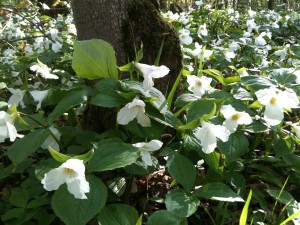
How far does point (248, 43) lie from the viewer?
321 cm

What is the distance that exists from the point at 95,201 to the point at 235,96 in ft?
2.84

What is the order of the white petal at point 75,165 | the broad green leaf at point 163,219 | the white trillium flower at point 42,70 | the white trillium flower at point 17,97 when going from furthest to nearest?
the white trillium flower at point 42,70 → the white trillium flower at point 17,97 → the broad green leaf at point 163,219 → the white petal at point 75,165

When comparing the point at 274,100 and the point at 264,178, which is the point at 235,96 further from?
the point at 264,178

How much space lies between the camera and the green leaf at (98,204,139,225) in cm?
113

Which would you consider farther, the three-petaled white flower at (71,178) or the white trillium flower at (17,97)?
the white trillium flower at (17,97)

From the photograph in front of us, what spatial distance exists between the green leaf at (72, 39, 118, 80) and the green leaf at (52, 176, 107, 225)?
0.47 meters

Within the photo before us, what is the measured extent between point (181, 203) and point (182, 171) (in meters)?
0.15

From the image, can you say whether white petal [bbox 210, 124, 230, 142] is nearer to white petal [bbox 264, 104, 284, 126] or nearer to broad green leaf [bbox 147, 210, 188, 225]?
white petal [bbox 264, 104, 284, 126]

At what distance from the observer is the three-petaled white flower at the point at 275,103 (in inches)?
55.5

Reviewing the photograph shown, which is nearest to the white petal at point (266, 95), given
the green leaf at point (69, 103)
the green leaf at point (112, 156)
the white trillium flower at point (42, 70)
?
the green leaf at point (112, 156)

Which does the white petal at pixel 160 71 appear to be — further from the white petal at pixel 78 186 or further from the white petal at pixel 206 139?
the white petal at pixel 78 186

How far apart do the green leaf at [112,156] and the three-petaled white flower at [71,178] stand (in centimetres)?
8

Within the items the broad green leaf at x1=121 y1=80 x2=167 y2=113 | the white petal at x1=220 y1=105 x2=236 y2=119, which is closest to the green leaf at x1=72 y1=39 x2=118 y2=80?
the broad green leaf at x1=121 y1=80 x2=167 y2=113

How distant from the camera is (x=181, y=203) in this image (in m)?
1.19
